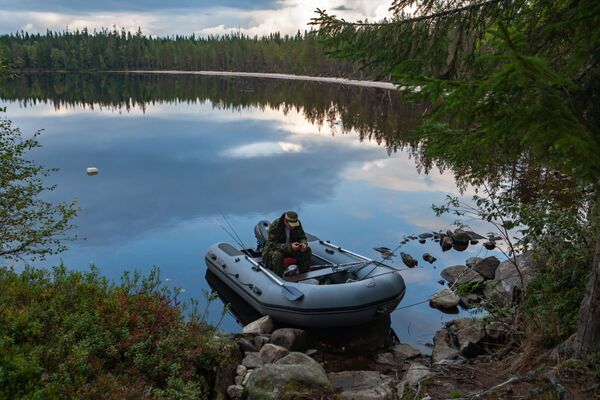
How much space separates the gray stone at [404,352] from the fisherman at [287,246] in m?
2.39

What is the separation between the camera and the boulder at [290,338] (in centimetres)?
844

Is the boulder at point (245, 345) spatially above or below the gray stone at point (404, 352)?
above

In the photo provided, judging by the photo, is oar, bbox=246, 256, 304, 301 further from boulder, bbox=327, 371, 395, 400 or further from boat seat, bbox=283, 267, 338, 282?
boulder, bbox=327, 371, 395, 400

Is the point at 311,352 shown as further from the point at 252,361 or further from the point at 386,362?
the point at 252,361

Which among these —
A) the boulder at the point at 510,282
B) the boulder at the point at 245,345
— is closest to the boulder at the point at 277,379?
the boulder at the point at 245,345

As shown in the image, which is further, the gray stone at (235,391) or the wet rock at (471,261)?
the wet rock at (471,261)

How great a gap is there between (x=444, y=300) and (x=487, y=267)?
4.99 ft

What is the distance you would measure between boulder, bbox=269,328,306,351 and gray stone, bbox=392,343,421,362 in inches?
65.4

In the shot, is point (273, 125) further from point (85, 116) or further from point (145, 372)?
point (145, 372)

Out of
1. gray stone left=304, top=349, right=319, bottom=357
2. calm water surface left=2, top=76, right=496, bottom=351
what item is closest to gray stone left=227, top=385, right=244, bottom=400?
gray stone left=304, top=349, right=319, bottom=357

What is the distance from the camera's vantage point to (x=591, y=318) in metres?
4.26

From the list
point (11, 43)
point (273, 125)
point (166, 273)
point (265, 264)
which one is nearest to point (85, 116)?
point (273, 125)

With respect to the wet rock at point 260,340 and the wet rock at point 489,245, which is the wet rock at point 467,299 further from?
the wet rock at point 260,340

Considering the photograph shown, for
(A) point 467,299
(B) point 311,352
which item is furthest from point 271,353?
(A) point 467,299
